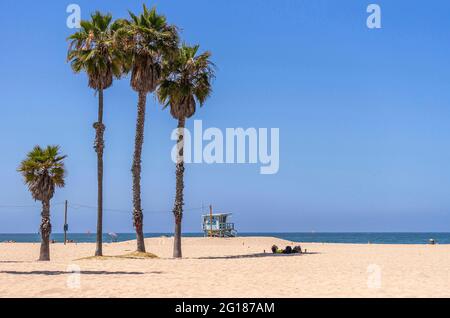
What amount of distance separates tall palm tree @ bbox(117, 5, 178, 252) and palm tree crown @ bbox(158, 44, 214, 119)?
3.03 ft

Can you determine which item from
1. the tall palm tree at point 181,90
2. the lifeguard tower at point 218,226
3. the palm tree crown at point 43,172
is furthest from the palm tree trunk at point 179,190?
the lifeguard tower at point 218,226

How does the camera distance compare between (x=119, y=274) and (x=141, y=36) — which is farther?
(x=141, y=36)

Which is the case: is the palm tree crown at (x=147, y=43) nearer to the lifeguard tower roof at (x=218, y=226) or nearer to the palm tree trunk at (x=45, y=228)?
the palm tree trunk at (x=45, y=228)

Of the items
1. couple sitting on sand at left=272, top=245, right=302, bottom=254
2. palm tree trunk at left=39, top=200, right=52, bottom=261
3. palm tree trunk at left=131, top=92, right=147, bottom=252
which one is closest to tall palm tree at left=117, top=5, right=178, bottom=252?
palm tree trunk at left=131, top=92, right=147, bottom=252

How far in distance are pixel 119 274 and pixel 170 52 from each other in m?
18.1

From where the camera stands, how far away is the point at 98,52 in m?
35.0

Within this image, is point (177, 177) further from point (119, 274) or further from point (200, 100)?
point (119, 274)

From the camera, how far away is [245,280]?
20.6 metres

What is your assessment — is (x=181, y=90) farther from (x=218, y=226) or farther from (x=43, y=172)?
(x=218, y=226)

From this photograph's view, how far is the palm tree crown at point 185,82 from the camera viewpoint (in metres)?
37.5

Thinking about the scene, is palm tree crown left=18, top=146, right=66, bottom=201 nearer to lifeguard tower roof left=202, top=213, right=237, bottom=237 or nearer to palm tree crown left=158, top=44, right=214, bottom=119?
palm tree crown left=158, top=44, right=214, bottom=119

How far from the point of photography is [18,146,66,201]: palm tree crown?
33625 mm
